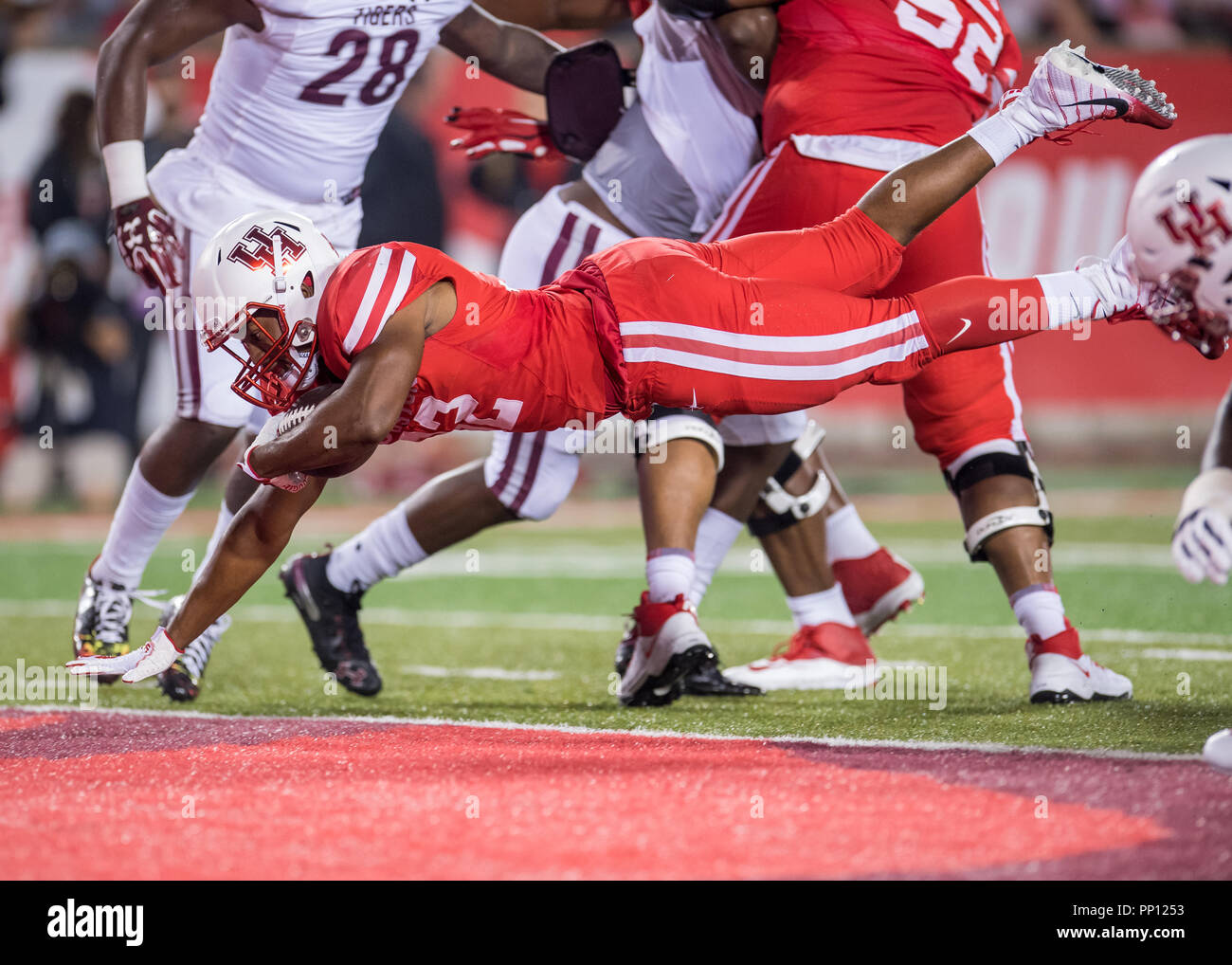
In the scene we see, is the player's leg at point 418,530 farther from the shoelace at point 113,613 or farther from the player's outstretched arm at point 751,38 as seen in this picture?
the player's outstretched arm at point 751,38

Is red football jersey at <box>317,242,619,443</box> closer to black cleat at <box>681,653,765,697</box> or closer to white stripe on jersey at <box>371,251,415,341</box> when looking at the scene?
white stripe on jersey at <box>371,251,415,341</box>

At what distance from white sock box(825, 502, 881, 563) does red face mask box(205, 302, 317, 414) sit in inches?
76.6

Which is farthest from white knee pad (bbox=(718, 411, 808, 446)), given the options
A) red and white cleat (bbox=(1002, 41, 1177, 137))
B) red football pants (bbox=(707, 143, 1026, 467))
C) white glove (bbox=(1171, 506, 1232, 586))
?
white glove (bbox=(1171, 506, 1232, 586))

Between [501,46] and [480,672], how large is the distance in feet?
5.95

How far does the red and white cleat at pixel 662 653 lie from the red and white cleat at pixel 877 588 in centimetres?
94

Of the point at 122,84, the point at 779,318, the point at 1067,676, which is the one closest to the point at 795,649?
the point at 1067,676

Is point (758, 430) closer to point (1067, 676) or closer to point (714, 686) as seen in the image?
point (714, 686)

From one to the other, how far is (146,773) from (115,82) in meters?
1.87

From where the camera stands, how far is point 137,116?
3.94 meters

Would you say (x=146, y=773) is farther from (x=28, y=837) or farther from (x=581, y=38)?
(x=581, y=38)

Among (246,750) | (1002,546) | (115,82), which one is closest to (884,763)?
(1002,546)

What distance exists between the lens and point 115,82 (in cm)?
389

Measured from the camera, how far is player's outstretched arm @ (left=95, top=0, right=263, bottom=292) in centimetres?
384

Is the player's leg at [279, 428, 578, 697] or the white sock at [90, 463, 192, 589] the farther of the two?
the white sock at [90, 463, 192, 589]
